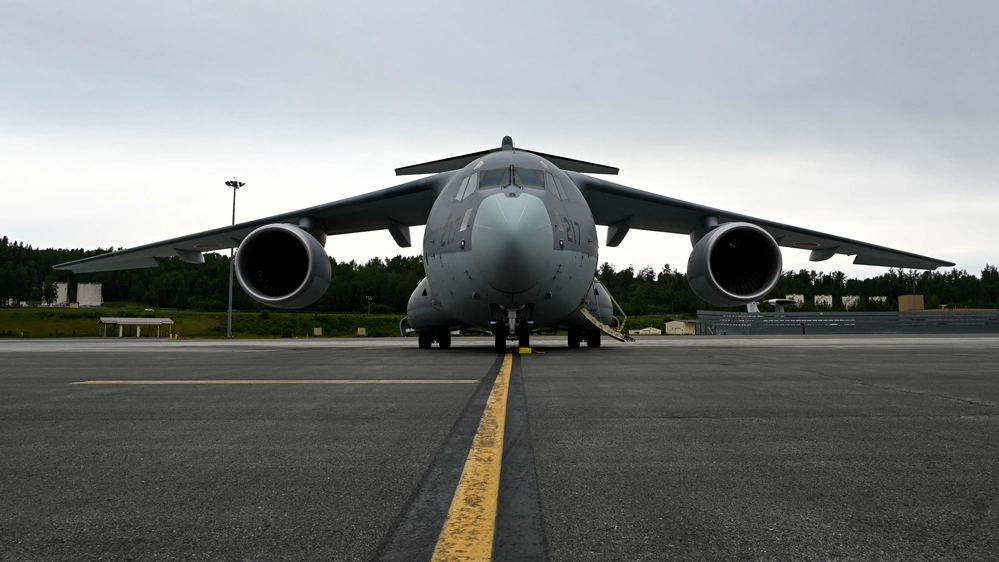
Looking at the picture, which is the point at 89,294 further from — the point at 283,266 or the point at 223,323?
the point at 283,266

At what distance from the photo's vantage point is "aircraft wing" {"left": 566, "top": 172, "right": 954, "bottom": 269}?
14609 millimetres

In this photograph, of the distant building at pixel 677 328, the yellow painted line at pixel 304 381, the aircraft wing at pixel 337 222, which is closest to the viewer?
the yellow painted line at pixel 304 381

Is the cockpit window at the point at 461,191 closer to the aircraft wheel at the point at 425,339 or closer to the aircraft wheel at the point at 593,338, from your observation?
the aircraft wheel at the point at 425,339

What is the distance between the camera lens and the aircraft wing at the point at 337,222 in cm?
1449

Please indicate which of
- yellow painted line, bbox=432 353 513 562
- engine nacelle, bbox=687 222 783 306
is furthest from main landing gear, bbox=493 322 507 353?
yellow painted line, bbox=432 353 513 562

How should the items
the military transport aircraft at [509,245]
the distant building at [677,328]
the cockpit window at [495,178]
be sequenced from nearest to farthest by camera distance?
the military transport aircraft at [509,245]
the cockpit window at [495,178]
the distant building at [677,328]

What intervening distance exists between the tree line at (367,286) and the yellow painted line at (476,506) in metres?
65.8

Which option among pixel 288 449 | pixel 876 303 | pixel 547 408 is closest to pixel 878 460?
pixel 547 408

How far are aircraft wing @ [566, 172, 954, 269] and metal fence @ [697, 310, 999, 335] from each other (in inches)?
1014

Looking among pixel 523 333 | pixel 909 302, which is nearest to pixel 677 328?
pixel 909 302

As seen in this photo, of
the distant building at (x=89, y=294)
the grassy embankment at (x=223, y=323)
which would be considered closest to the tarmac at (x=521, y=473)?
the grassy embankment at (x=223, y=323)

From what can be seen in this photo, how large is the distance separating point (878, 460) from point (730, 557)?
151 centimetres

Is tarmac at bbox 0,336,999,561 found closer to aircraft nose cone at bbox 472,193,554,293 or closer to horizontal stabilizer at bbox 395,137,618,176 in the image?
aircraft nose cone at bbox 472,193,554,293

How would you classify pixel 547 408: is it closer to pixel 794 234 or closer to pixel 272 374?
pixel 272 374
